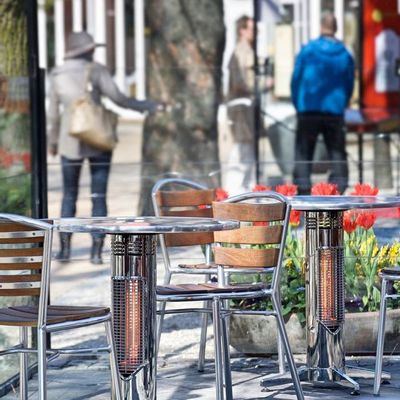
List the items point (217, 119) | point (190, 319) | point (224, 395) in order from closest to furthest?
1. point (224, 395)
2. point (190, 319)
3. point (217, 119)

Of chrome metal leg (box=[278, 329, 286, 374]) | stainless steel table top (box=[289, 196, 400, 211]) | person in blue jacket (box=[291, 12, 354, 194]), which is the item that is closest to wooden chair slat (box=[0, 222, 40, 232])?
stainless steel table top (box=[289, 196, 400, 211])

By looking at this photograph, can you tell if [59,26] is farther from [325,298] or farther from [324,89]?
[325,298]

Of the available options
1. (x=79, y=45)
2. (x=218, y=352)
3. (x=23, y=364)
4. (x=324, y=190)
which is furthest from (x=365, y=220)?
(x=79, y=45)

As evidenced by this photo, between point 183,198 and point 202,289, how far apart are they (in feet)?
4.45

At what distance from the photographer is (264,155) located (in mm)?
13195

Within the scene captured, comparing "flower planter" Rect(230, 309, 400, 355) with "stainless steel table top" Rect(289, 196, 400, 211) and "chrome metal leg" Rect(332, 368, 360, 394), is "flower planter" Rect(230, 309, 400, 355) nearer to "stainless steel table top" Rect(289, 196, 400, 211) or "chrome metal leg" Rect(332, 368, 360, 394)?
"chrome metal leg" Rect(332, 368, 360, 394)

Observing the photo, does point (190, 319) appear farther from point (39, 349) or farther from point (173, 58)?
point (173, 58)

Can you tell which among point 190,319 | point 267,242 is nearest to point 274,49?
point 190,319

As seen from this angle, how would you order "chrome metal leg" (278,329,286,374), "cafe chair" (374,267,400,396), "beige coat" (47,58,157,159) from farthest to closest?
"beige coat" (47,58,157,159) < "chrome metal leg" (278,329,286,374) < "cafe chair" (374,267,400,396)

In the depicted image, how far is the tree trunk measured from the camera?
1302 centimetres

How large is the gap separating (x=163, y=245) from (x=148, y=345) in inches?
67.7

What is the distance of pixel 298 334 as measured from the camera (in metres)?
7.41

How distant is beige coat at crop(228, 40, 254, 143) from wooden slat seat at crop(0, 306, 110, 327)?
7667mm

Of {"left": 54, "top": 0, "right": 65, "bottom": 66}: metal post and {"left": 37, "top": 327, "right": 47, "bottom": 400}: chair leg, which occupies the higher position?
{"left": 54, "top": 0, "right": 65, "bottom": 66}: metal post
